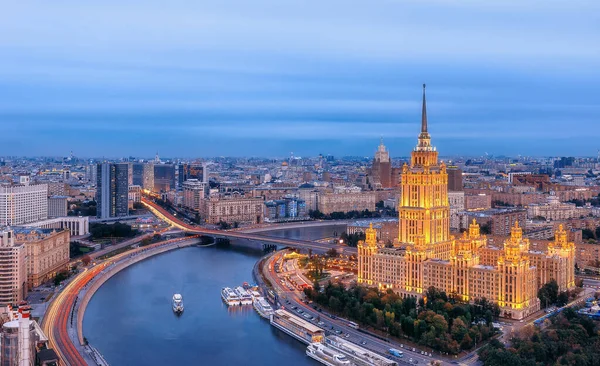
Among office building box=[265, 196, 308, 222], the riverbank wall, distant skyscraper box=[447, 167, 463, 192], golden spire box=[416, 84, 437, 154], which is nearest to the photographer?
the riverbank wall

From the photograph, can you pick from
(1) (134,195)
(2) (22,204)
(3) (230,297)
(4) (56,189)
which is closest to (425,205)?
(3) (230,297)

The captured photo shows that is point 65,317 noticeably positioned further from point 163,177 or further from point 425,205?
point 163,177

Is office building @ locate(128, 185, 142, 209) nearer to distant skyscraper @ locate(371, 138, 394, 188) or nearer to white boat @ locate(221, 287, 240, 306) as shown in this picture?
distant skyscraper @ locate(371, 138, 394, 188)

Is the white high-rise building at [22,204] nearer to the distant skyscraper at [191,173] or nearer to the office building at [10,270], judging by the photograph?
the office building at [10,270]

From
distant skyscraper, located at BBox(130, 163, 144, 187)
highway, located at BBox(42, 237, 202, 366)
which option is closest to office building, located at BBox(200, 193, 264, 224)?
highway, located at BBox(42, 237, 202, 366)

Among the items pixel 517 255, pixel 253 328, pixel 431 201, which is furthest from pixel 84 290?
pixel 517 255

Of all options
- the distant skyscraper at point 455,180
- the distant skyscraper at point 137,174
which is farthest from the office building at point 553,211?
the distant skyscraper at point 137,174

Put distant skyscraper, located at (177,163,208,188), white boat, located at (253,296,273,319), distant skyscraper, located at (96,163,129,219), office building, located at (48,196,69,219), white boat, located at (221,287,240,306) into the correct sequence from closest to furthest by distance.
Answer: white boat, located at (253,296,273,319)
white boat, located at (221,287,240,306)
office building, located at (48,196,69,219)
distant skyscraper, located at (96,163,129,219)
distant skyscraper, located at (177,163,208,188)
